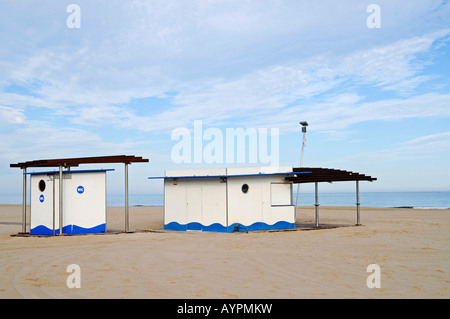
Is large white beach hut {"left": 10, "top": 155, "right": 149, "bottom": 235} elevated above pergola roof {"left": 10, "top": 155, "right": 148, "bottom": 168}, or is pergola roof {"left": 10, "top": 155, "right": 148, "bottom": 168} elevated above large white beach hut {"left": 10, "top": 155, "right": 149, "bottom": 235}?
pergola roof {"left": 10, "top": 155, "right": 148, "bottom": 168}

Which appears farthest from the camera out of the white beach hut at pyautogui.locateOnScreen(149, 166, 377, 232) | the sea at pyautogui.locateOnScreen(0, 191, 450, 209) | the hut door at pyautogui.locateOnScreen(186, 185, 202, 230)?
the sea at pyautogui.locateOnScreen(0, 191, 450, 209)

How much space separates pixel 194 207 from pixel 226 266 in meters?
8.49

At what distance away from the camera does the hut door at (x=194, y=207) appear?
57.7 ft

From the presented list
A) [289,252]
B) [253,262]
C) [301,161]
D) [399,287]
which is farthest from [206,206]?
[399,287]

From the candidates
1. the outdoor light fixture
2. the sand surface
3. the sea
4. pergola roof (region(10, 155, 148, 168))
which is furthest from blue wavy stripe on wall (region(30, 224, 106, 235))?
the sea

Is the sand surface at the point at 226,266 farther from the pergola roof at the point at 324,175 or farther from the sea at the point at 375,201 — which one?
the sea at the point at 375,201

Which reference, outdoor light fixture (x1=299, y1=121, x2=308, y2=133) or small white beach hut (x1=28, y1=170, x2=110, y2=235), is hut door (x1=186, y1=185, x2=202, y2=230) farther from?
outdoor light fixture (x1=299, y1=121, x2=308, y2=133)

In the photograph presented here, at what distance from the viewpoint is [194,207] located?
58.0 ft

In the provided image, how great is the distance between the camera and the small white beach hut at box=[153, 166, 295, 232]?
17.2m

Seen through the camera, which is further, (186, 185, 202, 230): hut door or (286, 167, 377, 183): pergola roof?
(186, 185, 202, 230): hut door

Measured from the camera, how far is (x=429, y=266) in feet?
31.0

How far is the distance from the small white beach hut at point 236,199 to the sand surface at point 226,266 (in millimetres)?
2146

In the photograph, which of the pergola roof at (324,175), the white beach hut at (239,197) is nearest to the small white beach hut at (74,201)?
the white beach hut at (239,197)
